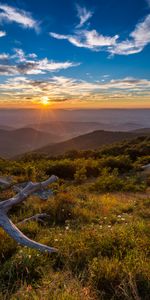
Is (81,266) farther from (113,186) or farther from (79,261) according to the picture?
(113,186)

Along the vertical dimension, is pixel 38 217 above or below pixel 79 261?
below

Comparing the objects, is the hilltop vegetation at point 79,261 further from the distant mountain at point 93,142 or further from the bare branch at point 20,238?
the distant mountain at point 93,142

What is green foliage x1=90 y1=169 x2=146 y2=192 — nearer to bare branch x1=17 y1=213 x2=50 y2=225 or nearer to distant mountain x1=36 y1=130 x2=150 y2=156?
bare branch x1=17 y1=213 x2=50 y2=225

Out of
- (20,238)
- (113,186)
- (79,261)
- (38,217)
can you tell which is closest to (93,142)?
(113,186)

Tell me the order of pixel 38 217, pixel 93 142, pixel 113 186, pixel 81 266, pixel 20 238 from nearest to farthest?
pixel 81 266 < pixel 20 238 < pixel 38 217 < pixel 113 186 < pixel 93 142

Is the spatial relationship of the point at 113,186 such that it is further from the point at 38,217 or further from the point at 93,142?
the point at 93,142

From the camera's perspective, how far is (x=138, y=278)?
3.91m

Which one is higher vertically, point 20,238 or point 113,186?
point 20,238

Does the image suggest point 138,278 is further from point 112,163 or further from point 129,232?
point 112,163

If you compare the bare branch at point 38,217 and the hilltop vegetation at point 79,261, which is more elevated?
the hilltop vegetation at point 79,261

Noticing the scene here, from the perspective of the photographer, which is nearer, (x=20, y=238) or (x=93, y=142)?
(x=20, y=238)

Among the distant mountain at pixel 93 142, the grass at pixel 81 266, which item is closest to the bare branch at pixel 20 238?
the grass at pixel 81 266

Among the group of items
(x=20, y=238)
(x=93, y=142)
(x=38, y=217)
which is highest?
(x=20, y=238)

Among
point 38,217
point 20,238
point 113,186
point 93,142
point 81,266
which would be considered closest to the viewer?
point 81,266
